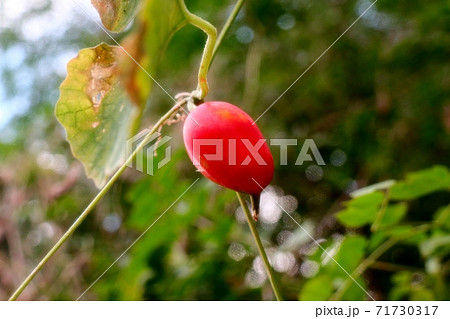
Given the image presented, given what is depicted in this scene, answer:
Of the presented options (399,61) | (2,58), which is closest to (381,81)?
(399,61)

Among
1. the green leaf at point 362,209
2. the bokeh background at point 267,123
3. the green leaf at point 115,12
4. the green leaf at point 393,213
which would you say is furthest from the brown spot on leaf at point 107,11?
the bokeh background at point 267,123

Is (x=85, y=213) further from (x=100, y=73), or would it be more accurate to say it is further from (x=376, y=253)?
(x=376, y=253)

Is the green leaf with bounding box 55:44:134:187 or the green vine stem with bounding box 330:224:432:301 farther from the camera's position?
the green vine stem with bounding box 330:224:432:301

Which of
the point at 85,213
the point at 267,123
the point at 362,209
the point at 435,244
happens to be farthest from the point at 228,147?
the point at 267,123

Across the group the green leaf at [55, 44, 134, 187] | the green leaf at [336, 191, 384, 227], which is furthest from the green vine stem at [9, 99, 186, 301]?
the green leaf at [336, 191, 384, 227]

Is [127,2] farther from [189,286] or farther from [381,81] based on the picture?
[381,81]

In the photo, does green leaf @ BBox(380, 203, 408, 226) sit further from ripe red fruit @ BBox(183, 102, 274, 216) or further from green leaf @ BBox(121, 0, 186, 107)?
green leaf @ BBox(121, 0, 186, 107)
